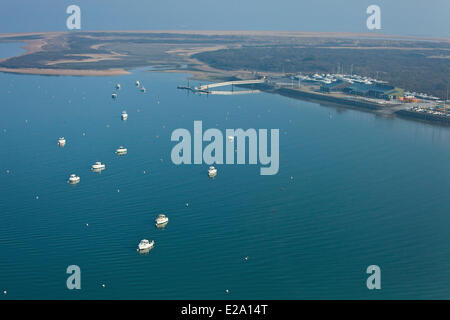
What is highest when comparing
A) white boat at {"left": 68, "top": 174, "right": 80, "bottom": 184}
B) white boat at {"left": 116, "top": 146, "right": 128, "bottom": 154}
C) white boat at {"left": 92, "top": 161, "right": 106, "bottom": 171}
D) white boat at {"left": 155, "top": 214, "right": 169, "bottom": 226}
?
white boat at {"left": 116, "top": 146, "right": 128, "bottom": 154}

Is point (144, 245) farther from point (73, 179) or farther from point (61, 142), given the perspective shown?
point (61, 142)

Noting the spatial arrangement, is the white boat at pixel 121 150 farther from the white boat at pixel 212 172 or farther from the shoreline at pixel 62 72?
the shoreline at pixel 62 72

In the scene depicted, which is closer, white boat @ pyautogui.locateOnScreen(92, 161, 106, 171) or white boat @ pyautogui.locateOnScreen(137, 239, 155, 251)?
white boat @ pyautogui.locateOnScreen(137, 239, 155, 251)

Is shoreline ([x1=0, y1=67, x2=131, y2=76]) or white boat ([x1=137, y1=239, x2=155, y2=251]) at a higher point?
shoreline ([x1=0, y1=67, x2=131, y2=76])

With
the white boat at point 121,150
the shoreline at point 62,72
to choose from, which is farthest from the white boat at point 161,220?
the shoreline at point 62,72

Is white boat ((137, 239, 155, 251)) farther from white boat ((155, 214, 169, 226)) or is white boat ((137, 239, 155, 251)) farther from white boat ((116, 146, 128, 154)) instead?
white boat ((116, 146, 128, 154))

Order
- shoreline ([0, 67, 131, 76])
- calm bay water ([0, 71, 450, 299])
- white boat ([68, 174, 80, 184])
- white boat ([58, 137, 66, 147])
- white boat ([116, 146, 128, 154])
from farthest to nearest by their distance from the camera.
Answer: shoreline ([0, 67, 131, 76]) < white boat ([58, 137, 66, 147]) < white boat ([116, 146, 128, 154]) < white boat ([68, 174, 80, 184]) < calm bay water ([0, 71, 450, 299])

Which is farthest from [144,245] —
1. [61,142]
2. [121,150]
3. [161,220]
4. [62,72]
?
[62,72]

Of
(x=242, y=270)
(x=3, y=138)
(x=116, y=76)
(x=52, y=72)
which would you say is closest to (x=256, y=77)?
(x=116, y=76)

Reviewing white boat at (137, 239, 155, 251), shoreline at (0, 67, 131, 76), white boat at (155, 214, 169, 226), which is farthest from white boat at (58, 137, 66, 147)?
shoreline at (0, 67, 131, 76)

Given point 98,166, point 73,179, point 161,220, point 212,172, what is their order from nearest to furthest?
point 161,220 < point 73,179 < point 212,172 < point 98,166

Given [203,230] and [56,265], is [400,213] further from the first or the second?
[56,265]
